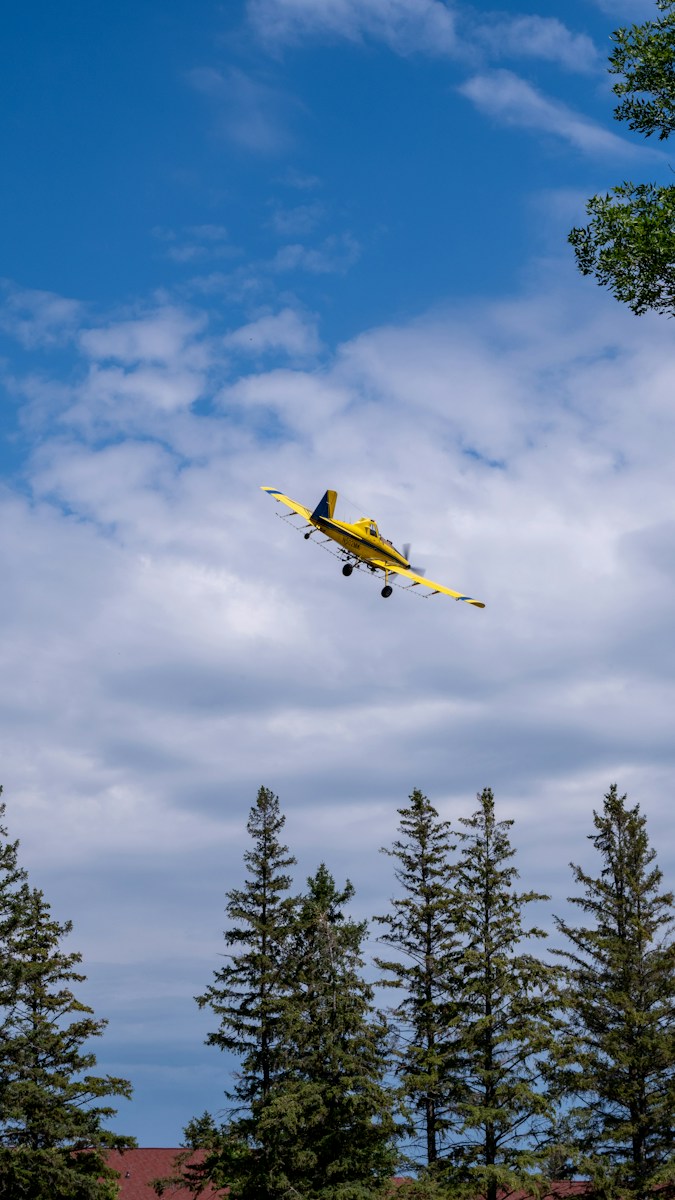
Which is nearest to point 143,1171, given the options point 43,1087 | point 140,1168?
point 140,1168

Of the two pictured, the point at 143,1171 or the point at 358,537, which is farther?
the point at 143,1171

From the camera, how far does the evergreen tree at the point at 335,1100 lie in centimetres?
3378

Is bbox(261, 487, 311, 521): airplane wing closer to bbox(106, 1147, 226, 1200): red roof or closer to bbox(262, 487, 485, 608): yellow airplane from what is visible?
bbox(262, 487, 485, 608): yellow airplane

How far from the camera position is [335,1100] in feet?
112

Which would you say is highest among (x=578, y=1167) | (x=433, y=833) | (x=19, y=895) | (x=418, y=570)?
(x=418, y=570)

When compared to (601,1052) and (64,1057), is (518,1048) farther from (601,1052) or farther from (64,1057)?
(64,1057)

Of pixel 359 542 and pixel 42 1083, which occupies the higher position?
pixel 359 542

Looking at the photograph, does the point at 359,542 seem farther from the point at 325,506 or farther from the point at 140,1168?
the point at 140,1168

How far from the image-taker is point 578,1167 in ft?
112

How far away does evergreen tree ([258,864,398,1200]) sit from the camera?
33.8 m

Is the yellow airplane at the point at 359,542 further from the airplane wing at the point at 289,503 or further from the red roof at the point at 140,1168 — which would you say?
the red roof at the point at 140,1168

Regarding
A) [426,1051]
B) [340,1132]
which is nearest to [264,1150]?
[340,1132]

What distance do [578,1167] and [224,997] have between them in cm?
1168

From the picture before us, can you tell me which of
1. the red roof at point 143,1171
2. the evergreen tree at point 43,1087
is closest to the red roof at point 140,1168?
the red roof at point 143,1171
